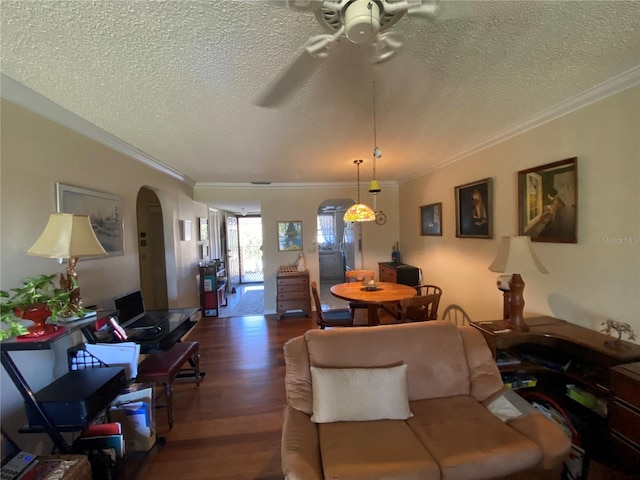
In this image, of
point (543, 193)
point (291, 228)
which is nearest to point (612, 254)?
point (543, 193)

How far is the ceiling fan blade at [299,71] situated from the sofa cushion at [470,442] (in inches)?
74.3

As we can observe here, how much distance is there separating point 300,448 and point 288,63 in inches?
76.8

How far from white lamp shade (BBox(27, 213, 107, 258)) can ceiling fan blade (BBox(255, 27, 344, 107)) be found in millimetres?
1320

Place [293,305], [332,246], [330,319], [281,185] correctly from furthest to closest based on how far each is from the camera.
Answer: [332,246] → [281,185] → [293,305] → [330,319]

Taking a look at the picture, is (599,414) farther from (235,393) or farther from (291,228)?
(291,228)

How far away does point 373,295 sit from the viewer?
9.82 feet

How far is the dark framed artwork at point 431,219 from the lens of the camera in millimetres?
3820

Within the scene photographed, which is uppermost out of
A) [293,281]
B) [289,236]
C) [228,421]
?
[289,236]

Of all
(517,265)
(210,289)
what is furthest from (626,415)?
(210,289)

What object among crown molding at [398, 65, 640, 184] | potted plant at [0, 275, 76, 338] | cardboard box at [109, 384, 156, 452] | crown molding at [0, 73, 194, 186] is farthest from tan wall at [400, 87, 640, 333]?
crown molding at [0, 73, 194, 186]

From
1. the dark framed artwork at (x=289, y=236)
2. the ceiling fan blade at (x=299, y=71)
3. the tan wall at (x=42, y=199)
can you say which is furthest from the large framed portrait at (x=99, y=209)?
the dark framed artwork at (x=289, y=236)

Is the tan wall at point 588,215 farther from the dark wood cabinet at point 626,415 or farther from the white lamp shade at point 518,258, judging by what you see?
the dark wood cabinet at point 626,415

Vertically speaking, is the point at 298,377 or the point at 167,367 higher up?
the point at 298,377

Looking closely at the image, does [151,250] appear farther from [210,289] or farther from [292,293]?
[292,293]
